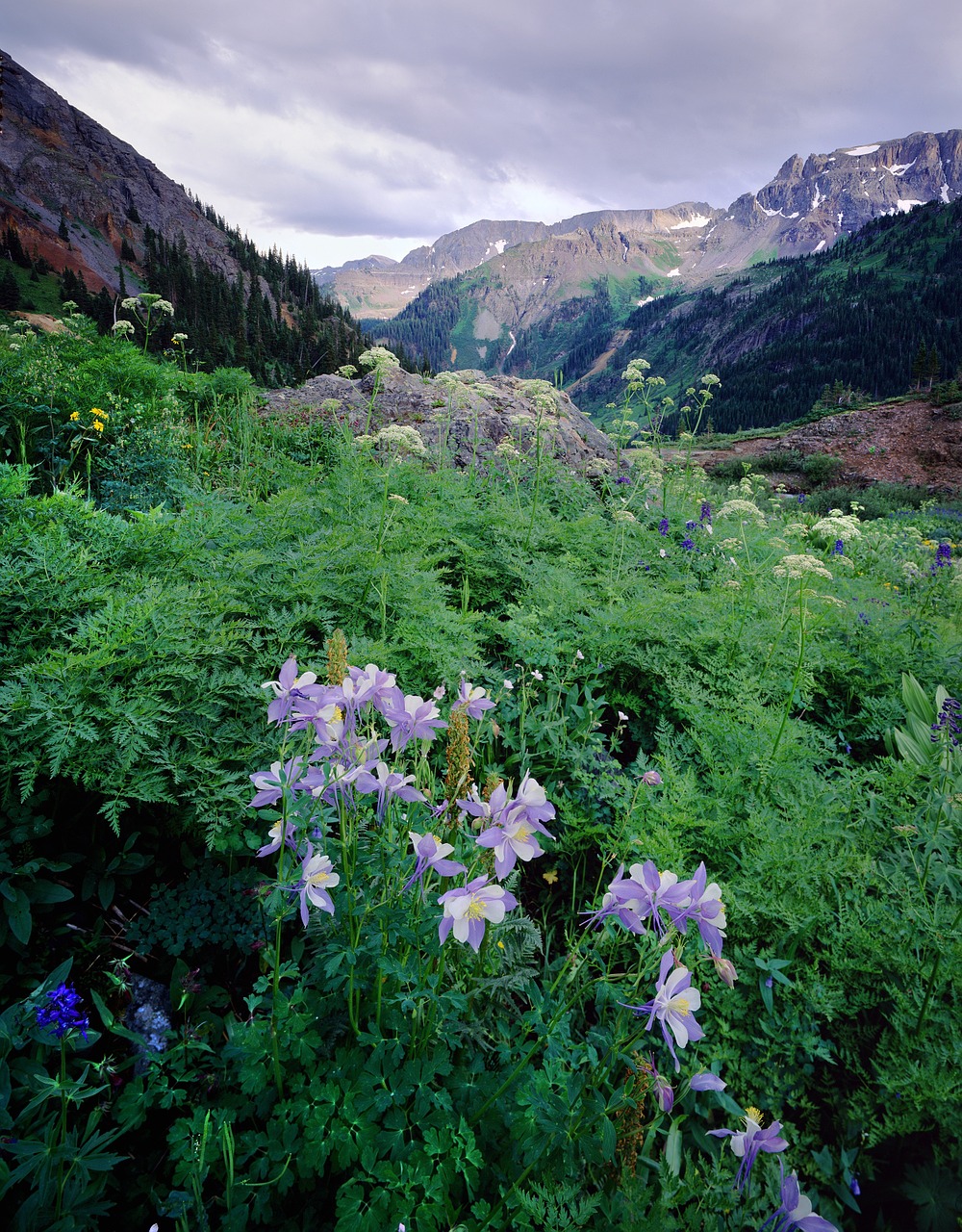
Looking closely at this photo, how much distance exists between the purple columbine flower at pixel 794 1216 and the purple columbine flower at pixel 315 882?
1084 mm

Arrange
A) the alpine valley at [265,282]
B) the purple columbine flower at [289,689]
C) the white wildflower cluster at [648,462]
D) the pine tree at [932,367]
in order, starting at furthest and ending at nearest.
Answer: the pine tree at [932,367] < the alpine valley at [265,282] < the white wildflower cluster at [648,462] < the purple columbine flower at [289,689]

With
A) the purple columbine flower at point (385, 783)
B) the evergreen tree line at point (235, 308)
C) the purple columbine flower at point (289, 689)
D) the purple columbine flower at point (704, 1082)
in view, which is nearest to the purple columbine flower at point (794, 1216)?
the purple columbine flower at point (704, 1082)

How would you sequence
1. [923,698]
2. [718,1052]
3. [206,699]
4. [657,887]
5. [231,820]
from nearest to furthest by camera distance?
[657,887]
[718,1052]
[231,820]
[206,699]
[923,698]

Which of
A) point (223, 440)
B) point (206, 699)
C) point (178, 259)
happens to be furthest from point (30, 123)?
point (206, 699)

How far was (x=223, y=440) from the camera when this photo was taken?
6684 mm

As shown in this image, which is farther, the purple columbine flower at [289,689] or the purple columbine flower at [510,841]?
the purple columbine flower at [289,689]

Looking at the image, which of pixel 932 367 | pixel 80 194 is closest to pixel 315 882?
pixel 932 367

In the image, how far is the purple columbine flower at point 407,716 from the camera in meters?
1.33

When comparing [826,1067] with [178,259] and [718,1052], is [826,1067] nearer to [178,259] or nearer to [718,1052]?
[718,1052]

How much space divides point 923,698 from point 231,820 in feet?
12.4

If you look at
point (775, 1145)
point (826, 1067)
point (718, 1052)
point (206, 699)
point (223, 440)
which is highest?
point (223, 440)

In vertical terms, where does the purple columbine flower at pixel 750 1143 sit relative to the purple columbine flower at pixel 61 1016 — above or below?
below

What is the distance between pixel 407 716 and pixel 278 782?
1.04 feet

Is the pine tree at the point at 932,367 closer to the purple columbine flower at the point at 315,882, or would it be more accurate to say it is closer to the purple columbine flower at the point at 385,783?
the purple columbine flower at the point at 385,783
